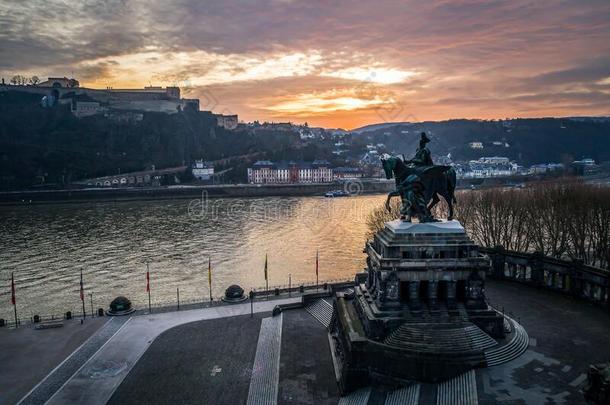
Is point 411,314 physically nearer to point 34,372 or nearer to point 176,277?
point 34,372

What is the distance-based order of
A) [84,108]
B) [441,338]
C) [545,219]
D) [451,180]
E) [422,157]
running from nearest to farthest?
[441,338] → [451,180] → [422,157] → [545,219] → [84,108]

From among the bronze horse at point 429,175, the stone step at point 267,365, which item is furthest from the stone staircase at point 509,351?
the stone step at point 267,365

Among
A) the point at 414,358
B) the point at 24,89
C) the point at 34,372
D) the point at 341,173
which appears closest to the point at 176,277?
the point at 34,372

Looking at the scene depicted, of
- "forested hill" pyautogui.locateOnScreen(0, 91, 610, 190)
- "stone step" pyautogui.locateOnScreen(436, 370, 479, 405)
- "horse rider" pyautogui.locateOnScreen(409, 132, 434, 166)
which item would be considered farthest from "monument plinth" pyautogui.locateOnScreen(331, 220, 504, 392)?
"forested hill" pyautogui.locateOnScreen(0, 91, 610, 190)

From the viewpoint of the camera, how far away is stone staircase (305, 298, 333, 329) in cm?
3311

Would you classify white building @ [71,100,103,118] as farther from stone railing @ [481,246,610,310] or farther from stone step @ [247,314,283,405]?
stone railing @ [481,246,610,310]

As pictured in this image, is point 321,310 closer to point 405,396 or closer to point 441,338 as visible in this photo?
point 441,338

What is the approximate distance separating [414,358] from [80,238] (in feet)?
208

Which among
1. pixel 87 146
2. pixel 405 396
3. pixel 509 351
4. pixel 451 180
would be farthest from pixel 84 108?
pixel 509 351

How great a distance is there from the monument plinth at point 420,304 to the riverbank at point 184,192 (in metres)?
113

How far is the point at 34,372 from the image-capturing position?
27328 mm

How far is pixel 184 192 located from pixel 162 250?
75580 millimetres

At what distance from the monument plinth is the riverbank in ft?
372

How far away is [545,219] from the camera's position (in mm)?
47406
